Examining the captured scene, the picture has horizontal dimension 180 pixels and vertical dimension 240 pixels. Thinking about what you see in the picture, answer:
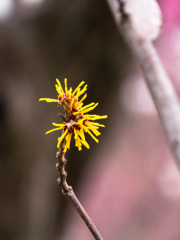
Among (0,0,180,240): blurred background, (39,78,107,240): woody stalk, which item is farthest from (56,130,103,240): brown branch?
(0,0,180,240): blurred background

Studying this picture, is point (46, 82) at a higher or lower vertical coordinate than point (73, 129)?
higher

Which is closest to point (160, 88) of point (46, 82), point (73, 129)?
point (73, 129)

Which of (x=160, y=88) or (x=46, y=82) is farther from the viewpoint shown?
(x=46, y=82)

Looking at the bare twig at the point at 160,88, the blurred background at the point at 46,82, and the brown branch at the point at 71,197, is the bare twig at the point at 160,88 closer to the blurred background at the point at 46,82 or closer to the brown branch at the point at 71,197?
the brown branch at the point at 71,197

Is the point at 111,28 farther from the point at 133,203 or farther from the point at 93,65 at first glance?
the point at 133,203

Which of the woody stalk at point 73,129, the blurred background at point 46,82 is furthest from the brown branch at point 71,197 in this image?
the blurred background at point 46,82

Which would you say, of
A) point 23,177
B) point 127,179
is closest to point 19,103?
point 23,177

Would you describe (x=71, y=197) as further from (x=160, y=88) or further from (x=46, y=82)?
(x=46, y=82)

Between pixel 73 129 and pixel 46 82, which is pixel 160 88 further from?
pixel 46 82

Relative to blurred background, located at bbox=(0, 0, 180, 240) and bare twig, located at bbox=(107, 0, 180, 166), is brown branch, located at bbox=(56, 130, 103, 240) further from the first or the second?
blurred background, located at bbox=(0, 0, 180, 240)
